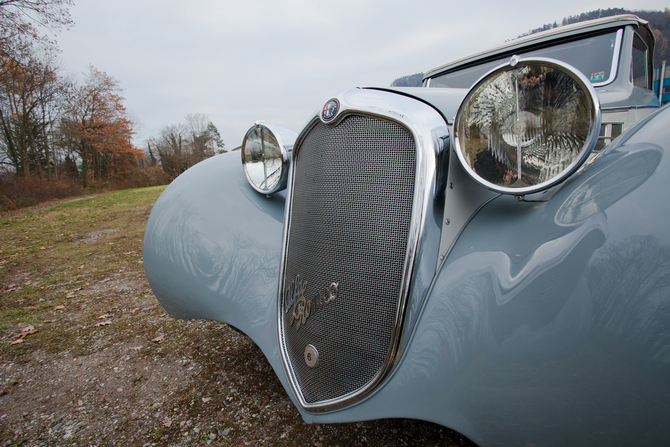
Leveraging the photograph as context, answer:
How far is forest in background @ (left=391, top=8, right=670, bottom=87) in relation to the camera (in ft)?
8.89

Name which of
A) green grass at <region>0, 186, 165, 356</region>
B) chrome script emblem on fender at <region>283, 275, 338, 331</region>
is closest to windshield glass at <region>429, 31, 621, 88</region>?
chrome script emblem on fender at <region>283, 275, 338, 331</region>

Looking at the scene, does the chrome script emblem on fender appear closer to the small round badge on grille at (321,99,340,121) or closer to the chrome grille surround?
the chrome grille surround

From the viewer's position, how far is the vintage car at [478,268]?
804 millimetres

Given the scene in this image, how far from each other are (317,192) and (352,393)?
2.54 ft

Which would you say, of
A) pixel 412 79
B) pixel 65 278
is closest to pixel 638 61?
pixel 412 79

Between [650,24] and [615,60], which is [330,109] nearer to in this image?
[615,60]

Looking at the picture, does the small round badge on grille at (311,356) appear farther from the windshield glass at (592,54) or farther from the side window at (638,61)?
the side window at (638,61)

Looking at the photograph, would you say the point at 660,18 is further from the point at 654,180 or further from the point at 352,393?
the point at 352,393

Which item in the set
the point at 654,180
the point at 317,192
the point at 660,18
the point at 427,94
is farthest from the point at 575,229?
the point at 660,18

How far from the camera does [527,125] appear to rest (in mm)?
1066

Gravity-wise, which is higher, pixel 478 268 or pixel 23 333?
pixel 478 268

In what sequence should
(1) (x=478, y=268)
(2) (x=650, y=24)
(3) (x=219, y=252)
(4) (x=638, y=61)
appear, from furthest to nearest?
(2) (x=650, y=24) → (4) (x=638, y=61) → (3) (x=219, y=252) → (1) (x=478, y=268)

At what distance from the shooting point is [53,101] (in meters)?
16.2

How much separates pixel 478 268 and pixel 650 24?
322 cm
